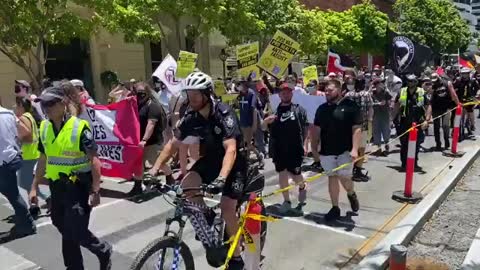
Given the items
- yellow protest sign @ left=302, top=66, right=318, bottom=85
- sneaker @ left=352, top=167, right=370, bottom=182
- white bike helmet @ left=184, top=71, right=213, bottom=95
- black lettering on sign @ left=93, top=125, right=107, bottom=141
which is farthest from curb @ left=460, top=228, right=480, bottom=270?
yellow protest sign @ left=302, top=66, right=318, bottom=85

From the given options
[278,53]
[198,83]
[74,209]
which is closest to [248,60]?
[278,53]

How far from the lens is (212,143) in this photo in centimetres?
419

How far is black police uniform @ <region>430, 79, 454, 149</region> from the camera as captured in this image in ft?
37.9

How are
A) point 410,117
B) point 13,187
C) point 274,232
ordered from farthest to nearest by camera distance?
point 410,117 < point 274,232 < point 13,187

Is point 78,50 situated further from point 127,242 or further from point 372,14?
point 372,14

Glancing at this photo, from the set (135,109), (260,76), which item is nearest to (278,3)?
(260,76)

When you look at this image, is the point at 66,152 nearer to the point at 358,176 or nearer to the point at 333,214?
the point at 333,214

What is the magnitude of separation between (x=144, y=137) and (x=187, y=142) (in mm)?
3451

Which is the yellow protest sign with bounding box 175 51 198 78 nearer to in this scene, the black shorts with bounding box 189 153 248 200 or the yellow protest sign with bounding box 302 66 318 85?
the yellow protest sign with bounding box 302 66 318 85

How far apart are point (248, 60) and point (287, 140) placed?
560 cm

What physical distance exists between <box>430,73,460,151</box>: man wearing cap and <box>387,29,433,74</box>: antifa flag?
1.85 feet

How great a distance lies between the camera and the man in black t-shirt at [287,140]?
6.50m

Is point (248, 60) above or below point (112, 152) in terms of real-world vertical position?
above

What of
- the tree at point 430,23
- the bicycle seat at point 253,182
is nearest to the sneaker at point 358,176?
the bicycle seat at point 253,182
